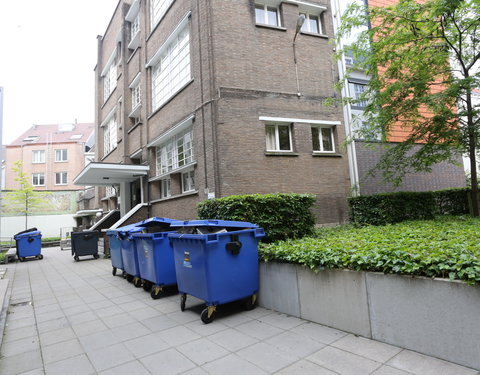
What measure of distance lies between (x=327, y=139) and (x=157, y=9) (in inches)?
412

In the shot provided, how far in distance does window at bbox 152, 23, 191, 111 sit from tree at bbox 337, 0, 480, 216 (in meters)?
6.20

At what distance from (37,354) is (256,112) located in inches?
350

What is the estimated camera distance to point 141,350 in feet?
12.6

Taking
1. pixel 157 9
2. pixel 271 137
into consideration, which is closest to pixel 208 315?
pixel 271 137

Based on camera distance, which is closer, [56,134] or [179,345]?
[179,345]

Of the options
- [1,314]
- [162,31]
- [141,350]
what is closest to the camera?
[141,350]

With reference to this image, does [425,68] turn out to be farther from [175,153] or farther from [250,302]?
[175,153]

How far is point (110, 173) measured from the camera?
15750 mm

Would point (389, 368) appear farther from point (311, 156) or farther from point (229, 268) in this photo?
point (311, 156)

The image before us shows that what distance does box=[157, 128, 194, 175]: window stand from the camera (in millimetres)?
12549

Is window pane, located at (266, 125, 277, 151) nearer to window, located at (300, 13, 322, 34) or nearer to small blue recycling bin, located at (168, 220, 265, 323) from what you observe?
window, located at (300, 13, 322, 34)

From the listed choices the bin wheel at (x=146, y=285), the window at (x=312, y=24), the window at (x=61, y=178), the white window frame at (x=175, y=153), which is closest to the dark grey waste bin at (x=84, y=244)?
the white window frame at (x=175, y=153)

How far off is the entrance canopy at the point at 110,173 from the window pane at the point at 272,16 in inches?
334

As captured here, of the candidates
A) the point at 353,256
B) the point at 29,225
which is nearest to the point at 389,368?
the point at 353,256
